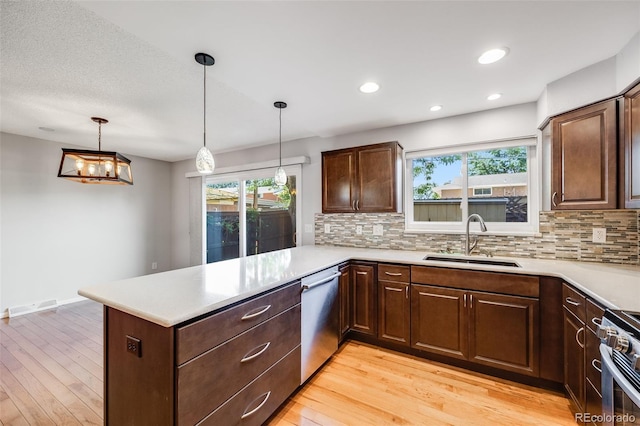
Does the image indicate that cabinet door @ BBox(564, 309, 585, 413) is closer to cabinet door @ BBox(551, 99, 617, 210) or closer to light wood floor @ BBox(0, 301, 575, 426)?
light wood floor @ BBox(0, 301, 575, 426)

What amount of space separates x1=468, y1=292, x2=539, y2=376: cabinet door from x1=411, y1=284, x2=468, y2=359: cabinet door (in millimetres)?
72

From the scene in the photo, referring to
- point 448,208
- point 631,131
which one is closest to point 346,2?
point 631,131

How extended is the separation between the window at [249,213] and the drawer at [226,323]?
2172 mm

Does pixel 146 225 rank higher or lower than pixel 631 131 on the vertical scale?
lower

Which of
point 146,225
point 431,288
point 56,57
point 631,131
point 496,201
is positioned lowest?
point 431,288

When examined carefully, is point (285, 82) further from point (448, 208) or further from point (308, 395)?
point (308, 395)

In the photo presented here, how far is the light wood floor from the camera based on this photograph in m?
1.70

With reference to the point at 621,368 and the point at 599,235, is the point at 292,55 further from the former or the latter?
the point at 599,235

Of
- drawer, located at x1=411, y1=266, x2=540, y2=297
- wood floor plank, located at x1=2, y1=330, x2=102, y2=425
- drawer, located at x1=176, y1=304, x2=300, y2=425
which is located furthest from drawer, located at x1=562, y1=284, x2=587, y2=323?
wood floor plank, located at x1=2, y1=330, x2=102, y2=425

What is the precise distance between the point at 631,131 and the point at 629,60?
1.45 feet

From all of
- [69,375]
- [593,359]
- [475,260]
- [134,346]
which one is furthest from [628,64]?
[69,375]

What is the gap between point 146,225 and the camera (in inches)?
197

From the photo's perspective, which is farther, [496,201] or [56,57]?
[496,201]

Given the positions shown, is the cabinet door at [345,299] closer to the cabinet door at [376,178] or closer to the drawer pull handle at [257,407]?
the cabinet door at [376,178]
